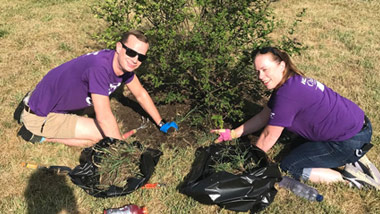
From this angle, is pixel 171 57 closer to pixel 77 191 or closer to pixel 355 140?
pixel 77 191

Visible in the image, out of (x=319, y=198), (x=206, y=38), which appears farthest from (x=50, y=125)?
(x=319, y=198)

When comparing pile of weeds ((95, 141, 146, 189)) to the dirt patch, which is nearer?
pile of weeds ((95, 141, 146, 189))

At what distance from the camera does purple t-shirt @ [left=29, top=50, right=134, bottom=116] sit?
287 cm

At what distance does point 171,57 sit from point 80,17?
15.1 ft

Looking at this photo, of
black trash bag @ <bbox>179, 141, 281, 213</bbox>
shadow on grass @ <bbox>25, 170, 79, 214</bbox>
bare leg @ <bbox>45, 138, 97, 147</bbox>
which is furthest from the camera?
bare leg @ <bbox>45, 138, 97, 147</bbox>

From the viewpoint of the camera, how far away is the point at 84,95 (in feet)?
10.5

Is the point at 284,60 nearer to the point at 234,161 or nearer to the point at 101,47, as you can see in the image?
the point at 234,161

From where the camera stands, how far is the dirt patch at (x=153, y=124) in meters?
3.52

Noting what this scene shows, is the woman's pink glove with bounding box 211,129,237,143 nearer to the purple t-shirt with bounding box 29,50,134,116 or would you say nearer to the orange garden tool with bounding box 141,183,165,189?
the orange garden tool with bounding box 141,183,165,189

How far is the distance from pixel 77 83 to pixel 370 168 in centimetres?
317

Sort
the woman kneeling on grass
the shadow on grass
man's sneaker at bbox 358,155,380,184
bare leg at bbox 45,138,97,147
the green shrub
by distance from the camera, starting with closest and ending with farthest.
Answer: the woman kneeling on grass → the shadow on grass → man's sneaker at bbox 358,155,380,184 → the green shrub → bare leg at bbox 45,138,97,147

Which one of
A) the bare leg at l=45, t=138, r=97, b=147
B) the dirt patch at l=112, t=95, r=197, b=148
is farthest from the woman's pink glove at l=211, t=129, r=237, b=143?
the bare leg at l=45, t=138, r=97, b=147

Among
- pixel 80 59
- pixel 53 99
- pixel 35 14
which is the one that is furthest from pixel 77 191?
pixel 35 14

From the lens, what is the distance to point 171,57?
358cm
